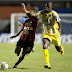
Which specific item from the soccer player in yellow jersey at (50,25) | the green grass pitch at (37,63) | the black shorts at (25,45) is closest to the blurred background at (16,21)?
the green grass pitch at (37,63)

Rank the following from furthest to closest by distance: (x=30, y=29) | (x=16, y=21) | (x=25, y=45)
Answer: (x=16, y=21) < (x=30, y=29) < (x=25, y=45)

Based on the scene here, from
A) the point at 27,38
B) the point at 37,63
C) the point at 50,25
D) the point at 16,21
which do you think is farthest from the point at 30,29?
the point at 16,21

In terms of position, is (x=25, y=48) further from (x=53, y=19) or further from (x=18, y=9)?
(x=18, y=9)

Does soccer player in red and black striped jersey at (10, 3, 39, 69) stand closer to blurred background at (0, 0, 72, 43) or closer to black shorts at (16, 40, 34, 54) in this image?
black shorts at (16, 40, 34, 54)

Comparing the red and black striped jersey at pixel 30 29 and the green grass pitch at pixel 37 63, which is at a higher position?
the red and black striped jersey at pixel 30 29

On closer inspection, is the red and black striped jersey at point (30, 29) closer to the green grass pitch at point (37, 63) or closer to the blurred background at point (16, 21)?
the green grass pitch at point (37, 63)

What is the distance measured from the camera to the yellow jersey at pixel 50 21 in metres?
8.38

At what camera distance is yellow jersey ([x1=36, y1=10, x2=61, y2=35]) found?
8.38 meters

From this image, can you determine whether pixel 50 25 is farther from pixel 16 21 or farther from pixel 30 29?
pixel 16 21

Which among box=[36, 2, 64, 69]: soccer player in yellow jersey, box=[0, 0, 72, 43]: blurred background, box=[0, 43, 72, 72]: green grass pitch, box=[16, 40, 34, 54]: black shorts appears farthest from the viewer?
box=[0, 0, 72, 43]: blurred background

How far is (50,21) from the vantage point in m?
8.48

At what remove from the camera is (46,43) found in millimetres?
8289

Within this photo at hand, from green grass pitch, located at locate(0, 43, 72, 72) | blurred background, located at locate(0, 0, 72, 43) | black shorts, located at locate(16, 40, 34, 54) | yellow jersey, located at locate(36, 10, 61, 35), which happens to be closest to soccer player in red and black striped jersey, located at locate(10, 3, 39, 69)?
black shorts, located at locate(16, 40, 34, 54)

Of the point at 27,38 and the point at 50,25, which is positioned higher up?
the point at 50,25
